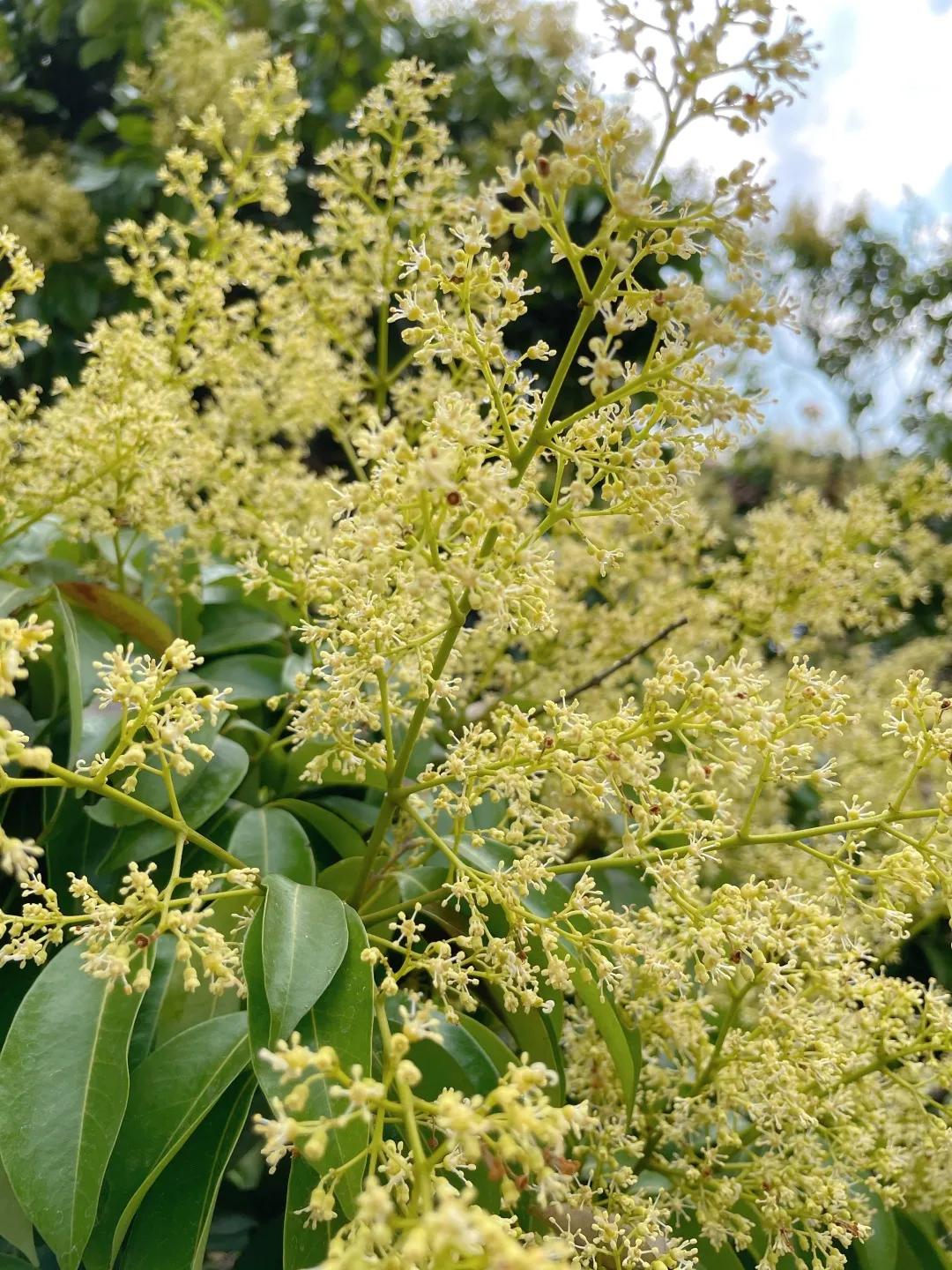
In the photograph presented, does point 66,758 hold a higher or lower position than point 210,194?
lower

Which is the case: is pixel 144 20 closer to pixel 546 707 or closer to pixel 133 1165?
pixel 546 707

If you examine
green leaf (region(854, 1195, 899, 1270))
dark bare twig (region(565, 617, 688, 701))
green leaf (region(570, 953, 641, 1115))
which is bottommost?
green leaf (region(854, 1195, 899, 1270))

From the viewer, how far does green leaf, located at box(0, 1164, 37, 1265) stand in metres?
A: 0.84

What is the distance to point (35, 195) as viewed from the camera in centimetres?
225

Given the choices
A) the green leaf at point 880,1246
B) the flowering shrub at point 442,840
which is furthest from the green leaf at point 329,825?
the green leaf at point 880,1246

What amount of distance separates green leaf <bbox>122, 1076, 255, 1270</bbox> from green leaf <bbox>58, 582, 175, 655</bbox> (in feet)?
1.81

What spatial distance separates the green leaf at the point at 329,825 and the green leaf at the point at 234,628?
0.28 m

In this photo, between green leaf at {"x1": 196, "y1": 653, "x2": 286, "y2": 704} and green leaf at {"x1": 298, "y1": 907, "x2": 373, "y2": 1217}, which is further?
green leaf at {"x1": 196, "y1": 653, "x2": 286, "y2": 704}

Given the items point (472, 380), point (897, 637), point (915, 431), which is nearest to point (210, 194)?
point (472, 380)

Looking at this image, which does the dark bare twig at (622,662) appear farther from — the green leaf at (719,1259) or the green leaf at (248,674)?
the green leaf at (719,1259)

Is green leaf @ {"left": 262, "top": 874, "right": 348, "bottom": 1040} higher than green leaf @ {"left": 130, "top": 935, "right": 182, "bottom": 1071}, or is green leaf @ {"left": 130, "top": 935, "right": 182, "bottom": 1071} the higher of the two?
green leaf @ {"left": 262, "top": 874, "right": 348, "bottom": 1040}

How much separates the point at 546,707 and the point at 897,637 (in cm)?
276

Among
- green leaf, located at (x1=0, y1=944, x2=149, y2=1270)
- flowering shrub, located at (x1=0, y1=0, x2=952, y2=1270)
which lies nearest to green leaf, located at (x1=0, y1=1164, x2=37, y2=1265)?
flowering shrub, located at (x1=0, y1=0, x2=952, y2=1270)

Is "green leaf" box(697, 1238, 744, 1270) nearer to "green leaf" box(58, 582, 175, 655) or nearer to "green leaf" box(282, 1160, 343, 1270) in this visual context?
"green leaf" box(282, 1160, 343, 1270)
